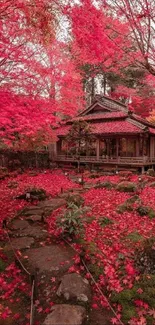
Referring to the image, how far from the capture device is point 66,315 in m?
3.67

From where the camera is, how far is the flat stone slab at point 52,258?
16.7 ft

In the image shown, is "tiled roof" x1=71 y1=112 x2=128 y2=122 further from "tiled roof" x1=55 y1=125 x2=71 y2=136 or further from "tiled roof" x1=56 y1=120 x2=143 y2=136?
"tiled roof" x1=55 y1=125 x2=71 y2=136

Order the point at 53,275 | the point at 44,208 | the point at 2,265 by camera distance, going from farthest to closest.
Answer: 1. the point at 44,208
2. the point at 2,265
3. the point at 53,275

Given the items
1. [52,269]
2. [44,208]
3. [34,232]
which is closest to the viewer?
[52,269]

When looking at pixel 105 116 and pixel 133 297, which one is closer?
pixel 133 297

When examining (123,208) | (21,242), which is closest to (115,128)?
(123,208)

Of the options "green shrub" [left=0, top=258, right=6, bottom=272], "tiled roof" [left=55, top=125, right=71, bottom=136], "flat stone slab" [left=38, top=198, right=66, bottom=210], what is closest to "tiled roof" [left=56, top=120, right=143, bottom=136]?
"tiled roof" [left=55, top=125, right=71, bottom=136]

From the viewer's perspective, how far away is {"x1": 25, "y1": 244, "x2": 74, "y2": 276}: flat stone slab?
509 cm

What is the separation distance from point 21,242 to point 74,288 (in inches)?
95.9

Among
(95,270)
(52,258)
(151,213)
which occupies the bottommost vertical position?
(95,270)

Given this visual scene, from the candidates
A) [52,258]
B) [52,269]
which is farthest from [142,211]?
[52,269]

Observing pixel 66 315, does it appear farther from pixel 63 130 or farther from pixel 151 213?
pixel 63 130

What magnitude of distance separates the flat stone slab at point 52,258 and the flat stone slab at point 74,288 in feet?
1.27

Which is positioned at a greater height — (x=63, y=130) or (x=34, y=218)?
(x=63, y=130)
